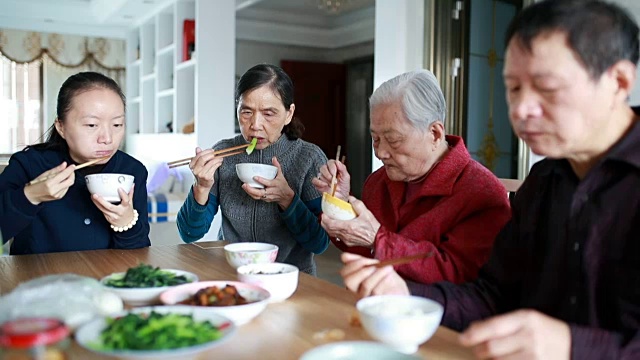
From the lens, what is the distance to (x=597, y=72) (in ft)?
2.95

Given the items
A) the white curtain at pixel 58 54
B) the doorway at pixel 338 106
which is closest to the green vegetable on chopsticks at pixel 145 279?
the doorway at pixel 338 106

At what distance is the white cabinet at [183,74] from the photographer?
16.2 ft

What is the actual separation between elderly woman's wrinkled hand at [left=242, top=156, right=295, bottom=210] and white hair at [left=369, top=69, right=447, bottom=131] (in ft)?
1.42

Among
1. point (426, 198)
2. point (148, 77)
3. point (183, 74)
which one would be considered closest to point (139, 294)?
point (426, 198)

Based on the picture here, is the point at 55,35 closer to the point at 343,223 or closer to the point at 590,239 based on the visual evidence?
the point at 343,223

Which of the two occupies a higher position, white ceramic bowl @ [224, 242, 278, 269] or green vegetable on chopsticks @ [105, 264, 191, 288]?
white ceramic bowl @ [224, 242, 278, 269]

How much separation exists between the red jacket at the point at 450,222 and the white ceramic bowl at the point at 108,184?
659 millimetres

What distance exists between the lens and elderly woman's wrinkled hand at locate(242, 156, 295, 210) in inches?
68.5

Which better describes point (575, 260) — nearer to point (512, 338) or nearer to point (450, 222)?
point (512, 338)

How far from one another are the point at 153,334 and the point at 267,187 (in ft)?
3.14

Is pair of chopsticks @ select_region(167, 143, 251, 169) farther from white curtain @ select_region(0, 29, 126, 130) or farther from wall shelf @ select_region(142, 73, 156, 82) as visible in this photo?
white curtain @ select_region(0, 29, 126, 130)

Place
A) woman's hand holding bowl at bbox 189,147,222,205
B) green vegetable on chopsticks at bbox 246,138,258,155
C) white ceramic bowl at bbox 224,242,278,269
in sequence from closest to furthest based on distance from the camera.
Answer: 1. white ceramic bowl at bbox 224,242,278,269
2. woman's hand holding bowl at bbox 189,147,222,205
3. green vegetable on chopsticks at bbox 246,138,258,155

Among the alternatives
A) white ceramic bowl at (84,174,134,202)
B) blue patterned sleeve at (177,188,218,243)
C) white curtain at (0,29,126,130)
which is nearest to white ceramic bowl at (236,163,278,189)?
blue patterned sleeve at (177,188,218,243)

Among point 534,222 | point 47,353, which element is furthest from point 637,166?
point 47,353
